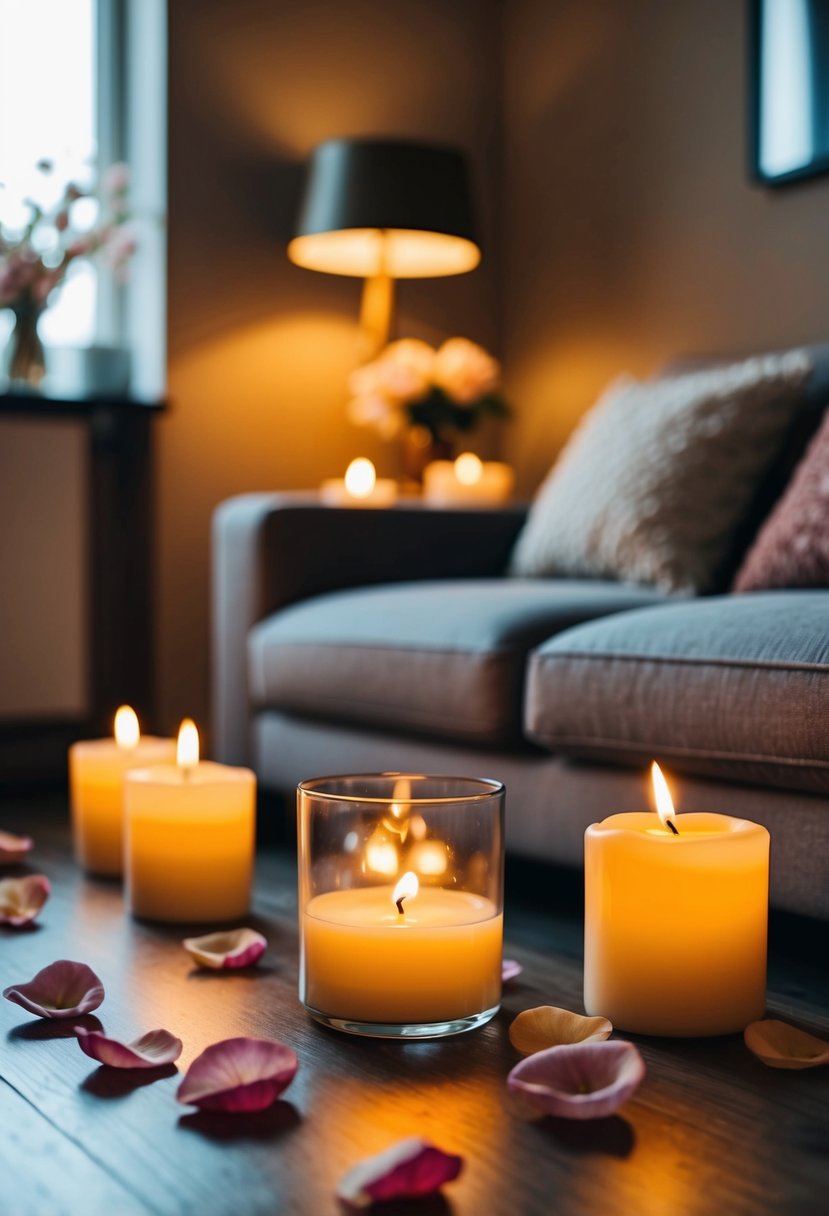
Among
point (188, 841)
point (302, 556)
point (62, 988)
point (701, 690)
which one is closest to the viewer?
point (62, 988)

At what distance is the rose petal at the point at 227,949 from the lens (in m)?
1.39

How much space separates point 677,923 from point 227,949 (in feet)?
1.74

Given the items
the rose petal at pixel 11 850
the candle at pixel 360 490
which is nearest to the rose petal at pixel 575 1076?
the rose petal at pixel 11 850

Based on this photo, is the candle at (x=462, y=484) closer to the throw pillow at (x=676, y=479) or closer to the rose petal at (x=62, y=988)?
the throw pillow at (x=676, y=479)

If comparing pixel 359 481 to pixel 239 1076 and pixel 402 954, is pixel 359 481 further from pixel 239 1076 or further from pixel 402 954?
pixel 239 1076

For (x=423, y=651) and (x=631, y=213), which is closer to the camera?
(x=423, y=651)

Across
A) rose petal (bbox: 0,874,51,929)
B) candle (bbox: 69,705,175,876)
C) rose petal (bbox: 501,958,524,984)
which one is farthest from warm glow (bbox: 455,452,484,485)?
rose petal (bbox: 501,958,524,984)

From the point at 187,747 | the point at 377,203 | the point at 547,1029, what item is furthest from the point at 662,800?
the point at 377,203

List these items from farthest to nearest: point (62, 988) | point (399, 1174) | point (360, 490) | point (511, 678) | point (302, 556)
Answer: point (360, 490), point (302, 556), point (511, 678), point (62, 988), point (399, 1174)

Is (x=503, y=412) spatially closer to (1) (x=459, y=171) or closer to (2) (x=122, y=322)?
(1) (x=459, y=171)

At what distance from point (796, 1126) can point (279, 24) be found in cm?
293

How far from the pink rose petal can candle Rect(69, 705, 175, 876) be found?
0.75 metres

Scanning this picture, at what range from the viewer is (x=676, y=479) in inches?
86.4

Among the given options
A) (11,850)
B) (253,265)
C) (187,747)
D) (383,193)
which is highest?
(383,193)
